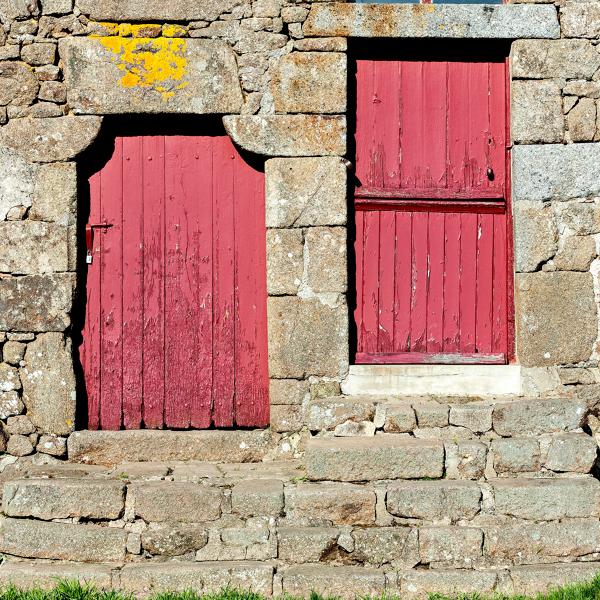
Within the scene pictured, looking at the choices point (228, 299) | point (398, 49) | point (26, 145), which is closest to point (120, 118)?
point (26, 145)

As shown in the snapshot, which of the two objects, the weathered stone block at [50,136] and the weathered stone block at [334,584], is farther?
the weathered stone block at [50,136]

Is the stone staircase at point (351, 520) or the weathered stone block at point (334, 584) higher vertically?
the stone staircase at point (351, 520)

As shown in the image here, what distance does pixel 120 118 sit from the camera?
203 inches

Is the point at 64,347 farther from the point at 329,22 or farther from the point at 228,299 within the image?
the point at 329,22

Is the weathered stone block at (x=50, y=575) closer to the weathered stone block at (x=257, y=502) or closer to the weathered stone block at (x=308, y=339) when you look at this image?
the weathered stone block at (x=257, y=502)

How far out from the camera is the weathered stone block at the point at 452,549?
418cm

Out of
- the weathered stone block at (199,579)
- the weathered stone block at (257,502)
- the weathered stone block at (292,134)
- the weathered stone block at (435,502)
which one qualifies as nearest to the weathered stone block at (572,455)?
the weathered stone block at (435,502)

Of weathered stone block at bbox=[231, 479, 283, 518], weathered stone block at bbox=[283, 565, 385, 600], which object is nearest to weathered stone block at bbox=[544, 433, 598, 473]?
weathered stone block at bbox=[283, 565, 385, 600]

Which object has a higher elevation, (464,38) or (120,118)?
(464,38)

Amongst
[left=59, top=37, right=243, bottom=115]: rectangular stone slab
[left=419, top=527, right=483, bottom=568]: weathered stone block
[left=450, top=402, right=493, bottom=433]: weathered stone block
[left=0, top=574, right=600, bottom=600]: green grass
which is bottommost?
[left=0, top=574, right=600, bottom=600]: green grass

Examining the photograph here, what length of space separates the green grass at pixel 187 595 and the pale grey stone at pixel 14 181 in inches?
89.6

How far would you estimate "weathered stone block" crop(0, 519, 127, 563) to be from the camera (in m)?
4.30

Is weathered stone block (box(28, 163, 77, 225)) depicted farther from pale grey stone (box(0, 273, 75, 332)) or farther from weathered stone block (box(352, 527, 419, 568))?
weathered stone block (box(352, 527, 419, 568))

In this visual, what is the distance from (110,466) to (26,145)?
204 cm
